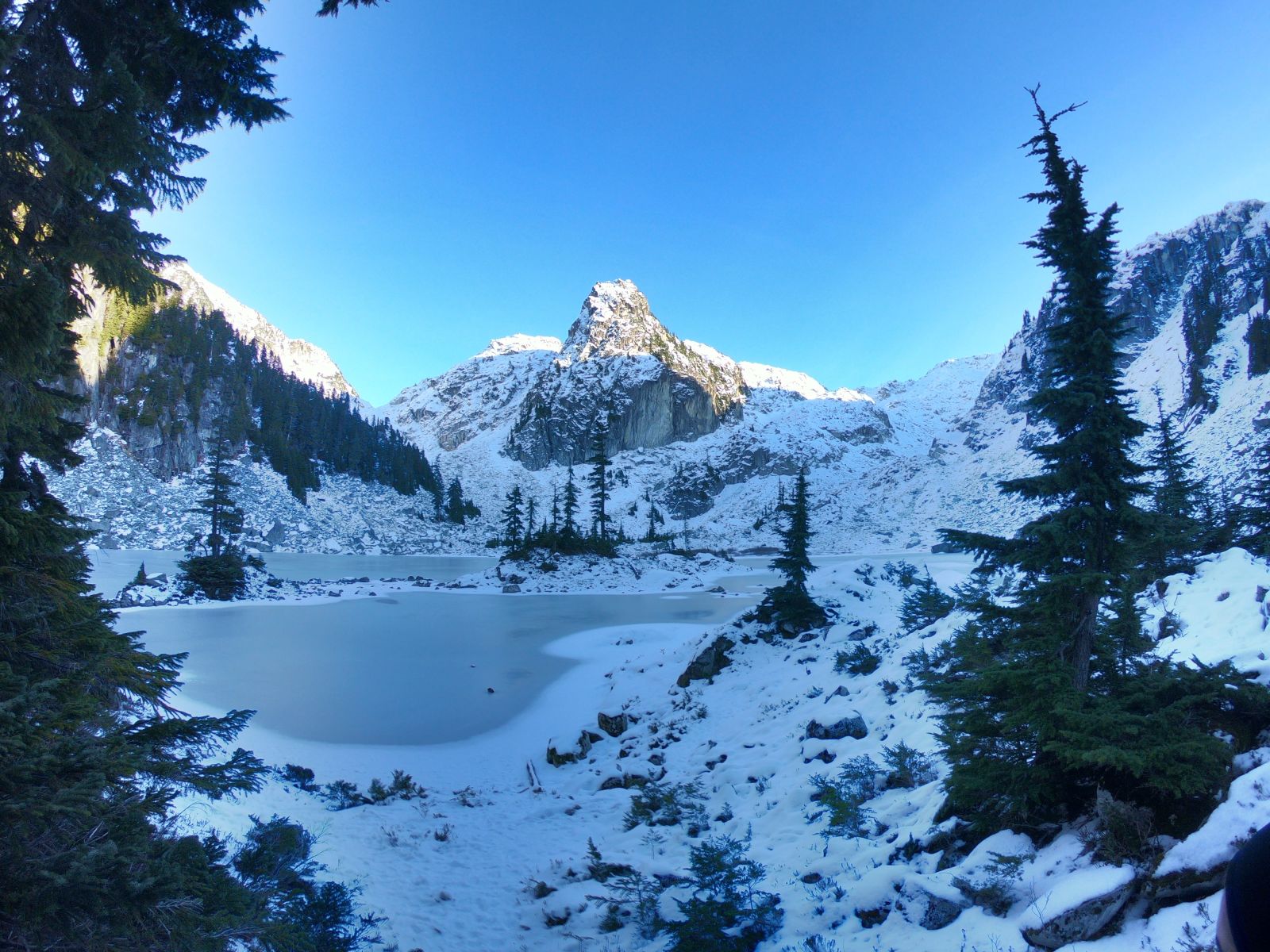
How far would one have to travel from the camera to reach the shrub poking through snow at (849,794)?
6664 mm

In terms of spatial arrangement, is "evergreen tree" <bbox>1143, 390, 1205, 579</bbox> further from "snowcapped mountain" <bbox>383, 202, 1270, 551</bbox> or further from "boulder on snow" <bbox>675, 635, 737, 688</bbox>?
"snowcapped mountain" <bbox>383, 202, 1270, 551</bbox>

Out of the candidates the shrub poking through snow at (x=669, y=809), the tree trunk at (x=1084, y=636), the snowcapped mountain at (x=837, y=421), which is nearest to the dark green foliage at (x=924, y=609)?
the tree trunk at (x=1084, y=636)

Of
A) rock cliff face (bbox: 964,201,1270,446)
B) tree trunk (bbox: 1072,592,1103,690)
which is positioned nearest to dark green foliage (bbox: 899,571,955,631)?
tree trunk (bbox: 1072,592,1103,690)

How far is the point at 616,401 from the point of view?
159 m

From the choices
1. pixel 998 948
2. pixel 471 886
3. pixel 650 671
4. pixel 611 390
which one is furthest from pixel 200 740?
pixel 611 390

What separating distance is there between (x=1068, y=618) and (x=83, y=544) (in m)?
9.17

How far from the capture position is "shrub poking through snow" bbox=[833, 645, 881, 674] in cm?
1200

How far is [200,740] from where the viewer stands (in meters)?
4.28

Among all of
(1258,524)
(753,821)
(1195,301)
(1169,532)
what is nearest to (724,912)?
(753,821)

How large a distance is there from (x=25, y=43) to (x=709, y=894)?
939 centimetres

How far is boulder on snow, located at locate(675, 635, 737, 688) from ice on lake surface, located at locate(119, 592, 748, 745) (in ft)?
14.9

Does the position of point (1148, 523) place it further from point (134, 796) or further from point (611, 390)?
point (611, 390)

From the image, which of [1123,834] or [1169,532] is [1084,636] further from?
[1123,834]

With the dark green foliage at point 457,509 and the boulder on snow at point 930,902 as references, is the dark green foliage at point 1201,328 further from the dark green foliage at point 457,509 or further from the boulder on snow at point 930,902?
the dark green foliage at point 457,509
